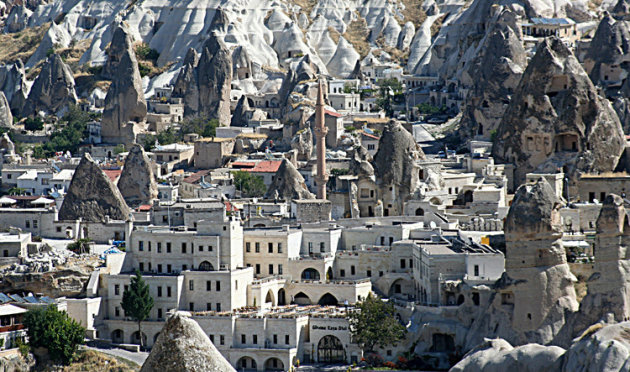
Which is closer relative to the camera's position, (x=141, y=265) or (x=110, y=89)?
(x=141, y=265)

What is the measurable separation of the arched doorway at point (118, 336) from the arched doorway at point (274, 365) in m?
10.4

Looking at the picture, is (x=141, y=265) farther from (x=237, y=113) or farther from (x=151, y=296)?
(x=237, y=113)

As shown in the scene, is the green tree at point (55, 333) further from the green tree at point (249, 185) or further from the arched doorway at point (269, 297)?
the green tree at point (249, 185)

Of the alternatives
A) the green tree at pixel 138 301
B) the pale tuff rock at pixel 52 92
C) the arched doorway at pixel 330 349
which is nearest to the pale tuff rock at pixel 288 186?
the green tree at pixel 138 301

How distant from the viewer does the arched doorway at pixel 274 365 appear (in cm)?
9275

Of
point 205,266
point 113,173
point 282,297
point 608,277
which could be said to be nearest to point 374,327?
point 282,297

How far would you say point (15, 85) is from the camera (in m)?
193

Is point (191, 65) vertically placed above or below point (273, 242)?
above

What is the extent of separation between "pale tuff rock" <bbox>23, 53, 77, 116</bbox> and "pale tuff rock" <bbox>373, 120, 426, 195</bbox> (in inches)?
2841

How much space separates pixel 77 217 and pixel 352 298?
2864 centimetres

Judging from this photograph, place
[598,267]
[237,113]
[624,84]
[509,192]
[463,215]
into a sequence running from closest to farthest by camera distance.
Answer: [598,267] < [463,215] < [509,192] < [624,84] < [237,113]

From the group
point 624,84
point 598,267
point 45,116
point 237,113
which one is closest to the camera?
point 598,267

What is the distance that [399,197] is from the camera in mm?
118125

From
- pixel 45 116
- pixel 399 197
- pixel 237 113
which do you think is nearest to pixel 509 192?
pixel 399 197
